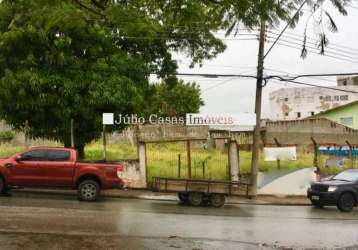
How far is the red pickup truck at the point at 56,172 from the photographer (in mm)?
18656

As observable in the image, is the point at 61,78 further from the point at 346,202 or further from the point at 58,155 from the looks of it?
the point at 346,202

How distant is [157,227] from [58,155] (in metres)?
6.93

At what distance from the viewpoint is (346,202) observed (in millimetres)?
20812

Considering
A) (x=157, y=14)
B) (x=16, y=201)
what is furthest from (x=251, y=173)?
(x=157, y=14)

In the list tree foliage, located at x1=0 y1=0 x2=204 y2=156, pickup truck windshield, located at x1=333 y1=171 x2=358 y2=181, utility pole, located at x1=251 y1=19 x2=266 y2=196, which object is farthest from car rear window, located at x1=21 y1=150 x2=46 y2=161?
pickup truck windshield, located at x1=333 y1=171 x2=358 y2=181

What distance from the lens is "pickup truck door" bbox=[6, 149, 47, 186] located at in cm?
1864

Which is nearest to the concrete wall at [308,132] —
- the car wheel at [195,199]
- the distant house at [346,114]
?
the distant house at [346,114]

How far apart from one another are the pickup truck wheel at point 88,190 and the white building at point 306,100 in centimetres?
4820

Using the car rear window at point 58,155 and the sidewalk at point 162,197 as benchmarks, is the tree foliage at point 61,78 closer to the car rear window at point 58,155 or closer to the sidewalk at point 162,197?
the sidewalk at point 162,197

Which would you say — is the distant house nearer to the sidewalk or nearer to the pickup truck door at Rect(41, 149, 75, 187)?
the sidewalk

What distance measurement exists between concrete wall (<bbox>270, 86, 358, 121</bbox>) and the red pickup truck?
158 ft

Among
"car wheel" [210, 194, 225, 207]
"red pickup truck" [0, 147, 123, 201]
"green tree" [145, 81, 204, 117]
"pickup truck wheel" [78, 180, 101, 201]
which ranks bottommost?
"car wheel" [210, 194, 225, 207]

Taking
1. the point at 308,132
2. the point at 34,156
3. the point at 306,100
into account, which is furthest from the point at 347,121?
the point at 34,156

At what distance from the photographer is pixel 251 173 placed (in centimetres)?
2455
